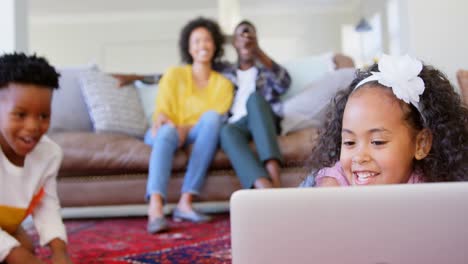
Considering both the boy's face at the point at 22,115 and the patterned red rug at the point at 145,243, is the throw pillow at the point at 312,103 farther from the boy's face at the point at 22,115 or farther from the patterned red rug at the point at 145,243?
the boy's face at the point at 22,115

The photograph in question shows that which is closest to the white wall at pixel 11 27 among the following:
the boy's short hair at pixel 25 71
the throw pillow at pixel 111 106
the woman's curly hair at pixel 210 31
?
the throw pillow at pixel 111 106

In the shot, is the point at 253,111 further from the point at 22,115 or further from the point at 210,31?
the point at 22,115

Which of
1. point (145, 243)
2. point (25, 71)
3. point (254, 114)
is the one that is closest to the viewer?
point (25, 71)

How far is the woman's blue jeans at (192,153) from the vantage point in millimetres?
1952

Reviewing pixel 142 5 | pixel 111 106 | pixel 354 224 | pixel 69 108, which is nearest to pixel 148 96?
pixel 111 106

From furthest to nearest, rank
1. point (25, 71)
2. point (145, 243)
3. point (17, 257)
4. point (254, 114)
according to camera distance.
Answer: point (254, 114) < point (145, 243) < point (25, 71) < point (17, 257)

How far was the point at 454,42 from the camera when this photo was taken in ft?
7.87

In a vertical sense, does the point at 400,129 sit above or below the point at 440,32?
below

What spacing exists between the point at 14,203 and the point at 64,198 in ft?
3.35

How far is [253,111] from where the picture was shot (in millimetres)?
2053

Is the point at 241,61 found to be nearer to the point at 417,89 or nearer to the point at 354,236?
the point at 417,89

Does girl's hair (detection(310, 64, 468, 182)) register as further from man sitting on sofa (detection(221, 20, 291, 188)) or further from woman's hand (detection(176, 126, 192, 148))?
woman's hand (detection(176, 126, 192, 148))

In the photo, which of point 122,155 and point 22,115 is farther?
point 122,155

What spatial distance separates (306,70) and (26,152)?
178 cm
